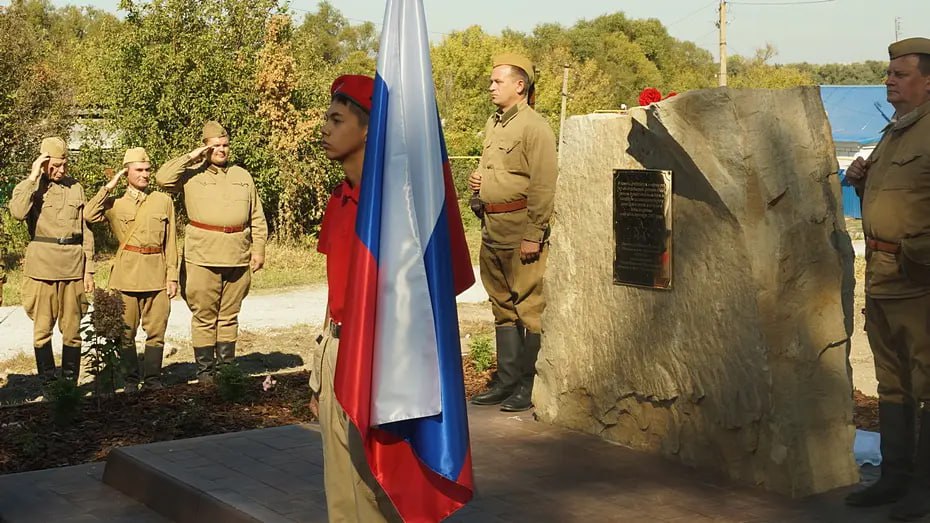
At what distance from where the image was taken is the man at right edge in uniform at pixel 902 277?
516 centimetres

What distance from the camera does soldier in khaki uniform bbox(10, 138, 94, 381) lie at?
8.78 m

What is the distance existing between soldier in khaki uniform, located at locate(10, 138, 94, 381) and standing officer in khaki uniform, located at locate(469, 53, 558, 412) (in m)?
3.36

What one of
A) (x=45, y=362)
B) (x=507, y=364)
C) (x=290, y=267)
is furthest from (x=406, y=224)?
(x=290, y=267)

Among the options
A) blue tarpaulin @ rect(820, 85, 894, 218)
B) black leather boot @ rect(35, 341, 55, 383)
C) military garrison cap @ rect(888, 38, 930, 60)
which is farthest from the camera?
blue tarpaulin @ rect(820, 85, 894, 218)

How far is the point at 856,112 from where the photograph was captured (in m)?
45.1

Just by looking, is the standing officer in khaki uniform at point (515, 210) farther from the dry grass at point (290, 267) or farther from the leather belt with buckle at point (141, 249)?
the dry grass at point (290, 267)

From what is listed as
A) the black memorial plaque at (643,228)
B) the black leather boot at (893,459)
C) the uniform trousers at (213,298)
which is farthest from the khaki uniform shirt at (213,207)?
the black leather boot at (893,459)

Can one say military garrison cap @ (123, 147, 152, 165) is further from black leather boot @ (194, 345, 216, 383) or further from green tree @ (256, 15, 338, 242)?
green tree @ (256, 15, 338, 242)

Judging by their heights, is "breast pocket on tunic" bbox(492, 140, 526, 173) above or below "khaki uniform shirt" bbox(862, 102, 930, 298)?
above

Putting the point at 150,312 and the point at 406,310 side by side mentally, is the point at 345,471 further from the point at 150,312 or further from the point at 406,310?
the point at 150,312

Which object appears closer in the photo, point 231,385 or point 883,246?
point 883,246

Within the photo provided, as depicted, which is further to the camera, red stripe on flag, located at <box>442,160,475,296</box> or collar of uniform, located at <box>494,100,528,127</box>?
collar of uniform, located at <box>494,100,528,127</box>

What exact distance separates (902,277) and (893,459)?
2.72ft

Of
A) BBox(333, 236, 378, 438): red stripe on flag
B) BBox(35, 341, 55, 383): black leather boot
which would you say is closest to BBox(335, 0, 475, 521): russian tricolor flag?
BBox(333, 236, 378, 438): red stripe on flag
